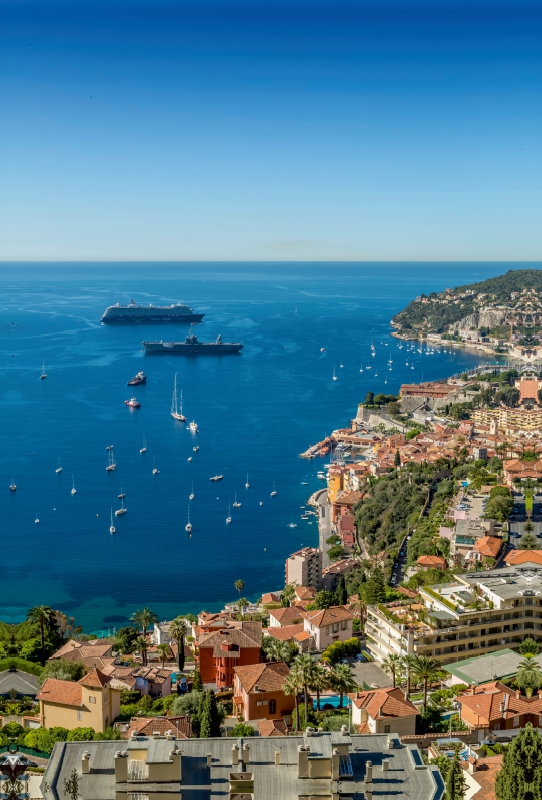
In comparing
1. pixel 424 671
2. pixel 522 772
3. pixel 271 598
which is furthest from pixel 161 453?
pixel 522 772

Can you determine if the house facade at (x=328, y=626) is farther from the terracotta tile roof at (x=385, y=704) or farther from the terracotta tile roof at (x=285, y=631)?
the terracotta tile roof at (x=385, y=704)

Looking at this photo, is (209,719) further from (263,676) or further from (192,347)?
(192,347)

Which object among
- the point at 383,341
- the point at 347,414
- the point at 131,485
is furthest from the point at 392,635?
the point at 383,341

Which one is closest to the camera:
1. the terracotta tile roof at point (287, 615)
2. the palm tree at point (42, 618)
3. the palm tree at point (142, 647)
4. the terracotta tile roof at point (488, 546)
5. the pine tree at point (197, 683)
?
the pine tree at point (197, 683)

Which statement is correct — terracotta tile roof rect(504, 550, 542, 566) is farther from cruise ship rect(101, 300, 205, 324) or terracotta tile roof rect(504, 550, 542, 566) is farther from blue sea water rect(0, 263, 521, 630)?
cruise ship rect(101, 300, 205, 324)

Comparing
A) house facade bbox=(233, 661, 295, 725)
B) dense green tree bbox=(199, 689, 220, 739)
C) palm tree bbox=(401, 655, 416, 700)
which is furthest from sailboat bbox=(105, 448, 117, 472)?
dense green tree bbox=(199, 689, 220, 739)

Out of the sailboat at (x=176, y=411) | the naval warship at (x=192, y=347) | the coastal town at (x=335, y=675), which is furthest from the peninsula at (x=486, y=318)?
the coastal town at (x=335, y=675)
